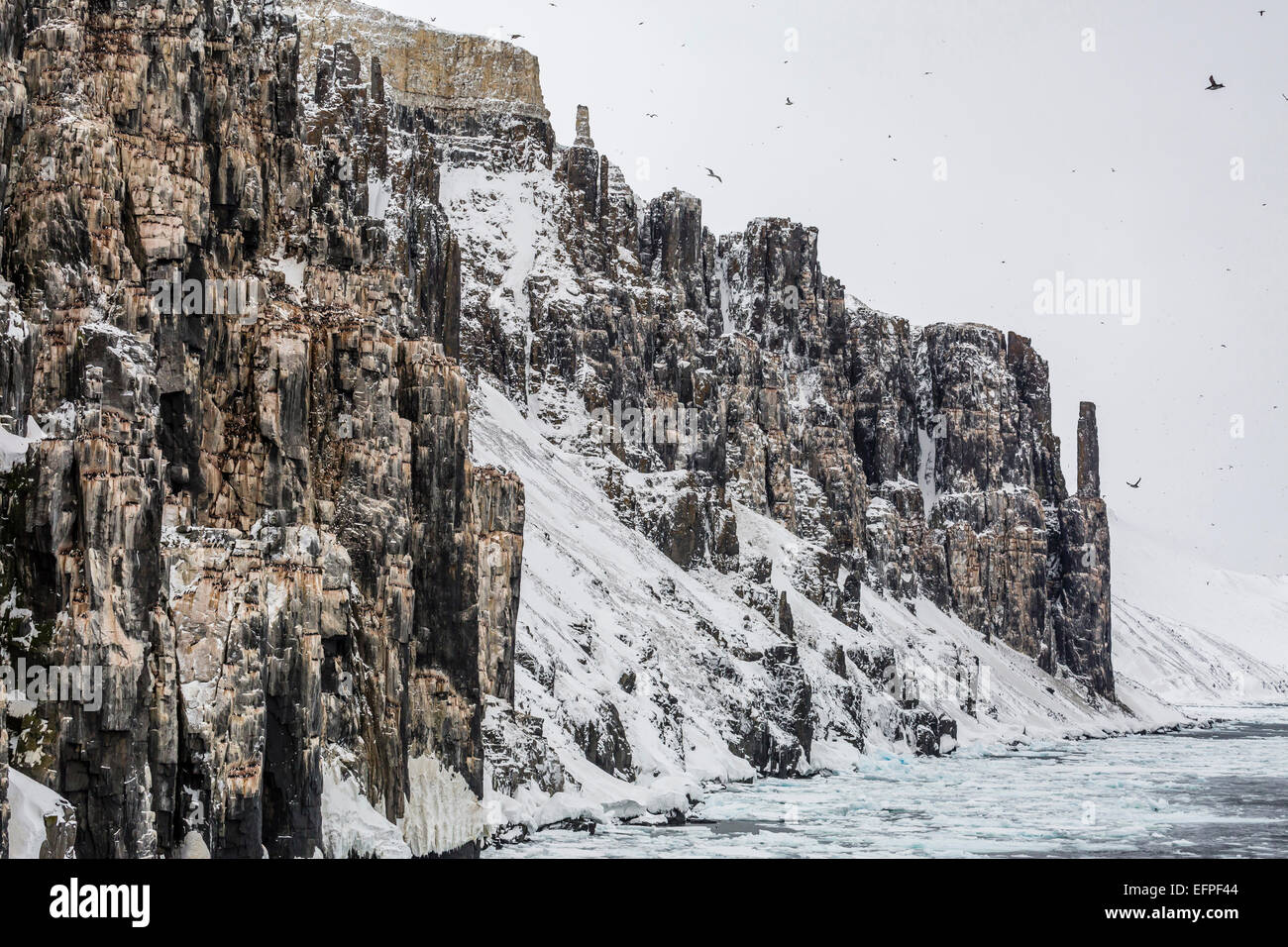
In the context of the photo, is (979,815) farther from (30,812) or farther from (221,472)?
(30,812)

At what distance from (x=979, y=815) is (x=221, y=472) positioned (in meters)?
70.7

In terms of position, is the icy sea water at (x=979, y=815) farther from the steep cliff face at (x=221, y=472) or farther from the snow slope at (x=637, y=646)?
the steep cliff face at (x=221, y=472)

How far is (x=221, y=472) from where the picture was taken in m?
56.9

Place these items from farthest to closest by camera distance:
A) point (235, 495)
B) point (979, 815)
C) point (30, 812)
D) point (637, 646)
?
point (637, 646), point (979, 815), point (235, 495), point (30, 812)

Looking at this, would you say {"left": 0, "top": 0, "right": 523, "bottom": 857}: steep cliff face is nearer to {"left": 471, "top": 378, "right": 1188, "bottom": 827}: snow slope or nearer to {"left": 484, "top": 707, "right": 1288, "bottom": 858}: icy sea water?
{"left": 484, "top": 707, "right": 1288, "bottom": 858}: icy sea water

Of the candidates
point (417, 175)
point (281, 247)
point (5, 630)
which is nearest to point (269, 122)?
point (281, 247)

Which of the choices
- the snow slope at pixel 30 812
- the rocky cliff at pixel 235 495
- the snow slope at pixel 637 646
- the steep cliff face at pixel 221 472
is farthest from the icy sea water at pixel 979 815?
the snow slope at pixel 30 812

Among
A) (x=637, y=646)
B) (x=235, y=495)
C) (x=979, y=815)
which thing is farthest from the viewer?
(x=637, y=646)

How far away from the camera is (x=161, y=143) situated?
56250mm

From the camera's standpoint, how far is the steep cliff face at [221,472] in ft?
135

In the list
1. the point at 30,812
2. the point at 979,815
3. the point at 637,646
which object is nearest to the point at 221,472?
the point at 30,812

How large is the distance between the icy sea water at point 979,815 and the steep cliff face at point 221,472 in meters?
17.1

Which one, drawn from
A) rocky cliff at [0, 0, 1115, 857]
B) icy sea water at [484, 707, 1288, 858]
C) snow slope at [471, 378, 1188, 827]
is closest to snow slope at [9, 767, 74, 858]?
rocky cliff at [0, 0, 1115, 857]
